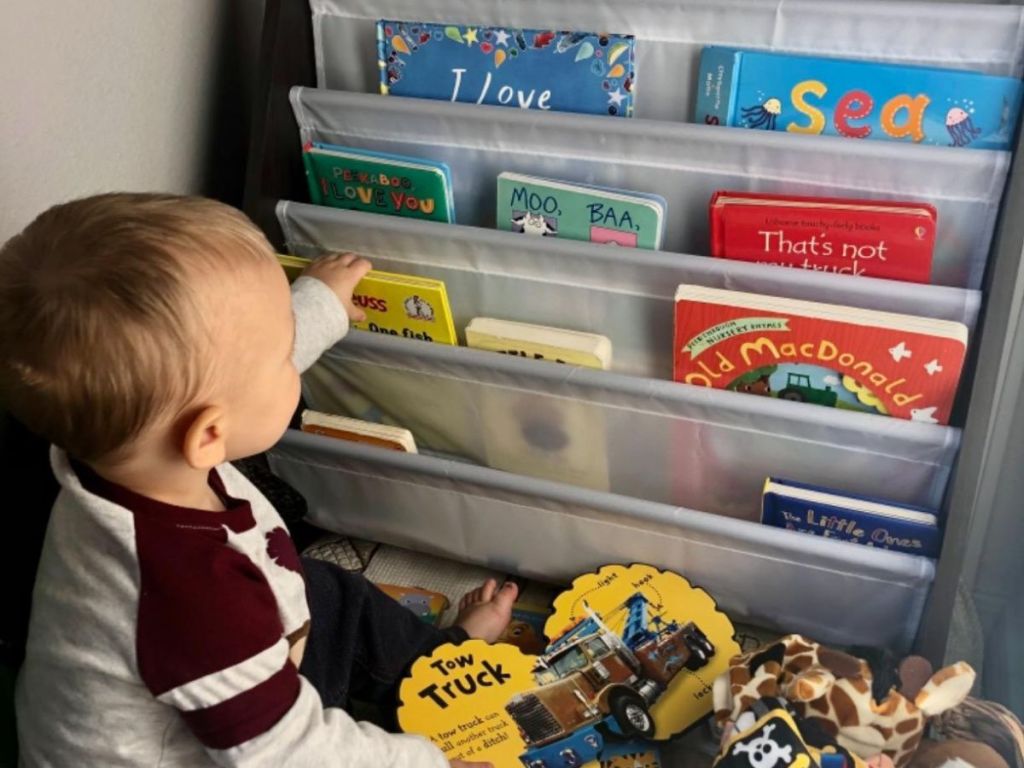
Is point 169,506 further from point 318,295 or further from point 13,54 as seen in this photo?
point 13,54

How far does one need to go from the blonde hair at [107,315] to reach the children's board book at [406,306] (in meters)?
0.30

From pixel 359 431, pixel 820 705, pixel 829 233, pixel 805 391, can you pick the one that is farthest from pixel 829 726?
pixel 359 431

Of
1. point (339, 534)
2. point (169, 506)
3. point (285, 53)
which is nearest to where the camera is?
point (169, 506)

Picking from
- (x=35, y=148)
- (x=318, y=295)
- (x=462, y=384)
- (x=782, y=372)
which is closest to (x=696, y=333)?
(x=782, y=372)

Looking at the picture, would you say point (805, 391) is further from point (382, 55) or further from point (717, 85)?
point (382, 55)

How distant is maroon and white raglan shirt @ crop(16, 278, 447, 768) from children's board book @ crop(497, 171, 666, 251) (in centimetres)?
35

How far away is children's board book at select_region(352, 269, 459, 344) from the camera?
95 cm

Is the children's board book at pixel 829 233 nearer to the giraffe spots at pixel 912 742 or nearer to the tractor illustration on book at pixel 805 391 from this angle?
the tractor illustration on book at pixel 805 391

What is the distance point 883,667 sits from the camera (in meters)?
0.88

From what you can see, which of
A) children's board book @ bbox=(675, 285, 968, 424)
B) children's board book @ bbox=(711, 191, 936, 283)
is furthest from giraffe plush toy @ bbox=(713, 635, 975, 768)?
children's board book @ bbox=(711, 191, 936, 283)

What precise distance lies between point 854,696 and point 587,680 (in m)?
0.24

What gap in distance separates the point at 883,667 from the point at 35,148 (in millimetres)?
819

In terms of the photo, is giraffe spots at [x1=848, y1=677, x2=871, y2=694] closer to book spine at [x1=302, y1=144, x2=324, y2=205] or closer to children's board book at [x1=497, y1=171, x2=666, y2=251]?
children's board book at [x1=497, y1=171, x2=666, y2=251]

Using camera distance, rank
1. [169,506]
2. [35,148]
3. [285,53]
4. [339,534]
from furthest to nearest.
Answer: [339,534], [285,53], [35,148], [169,506]
